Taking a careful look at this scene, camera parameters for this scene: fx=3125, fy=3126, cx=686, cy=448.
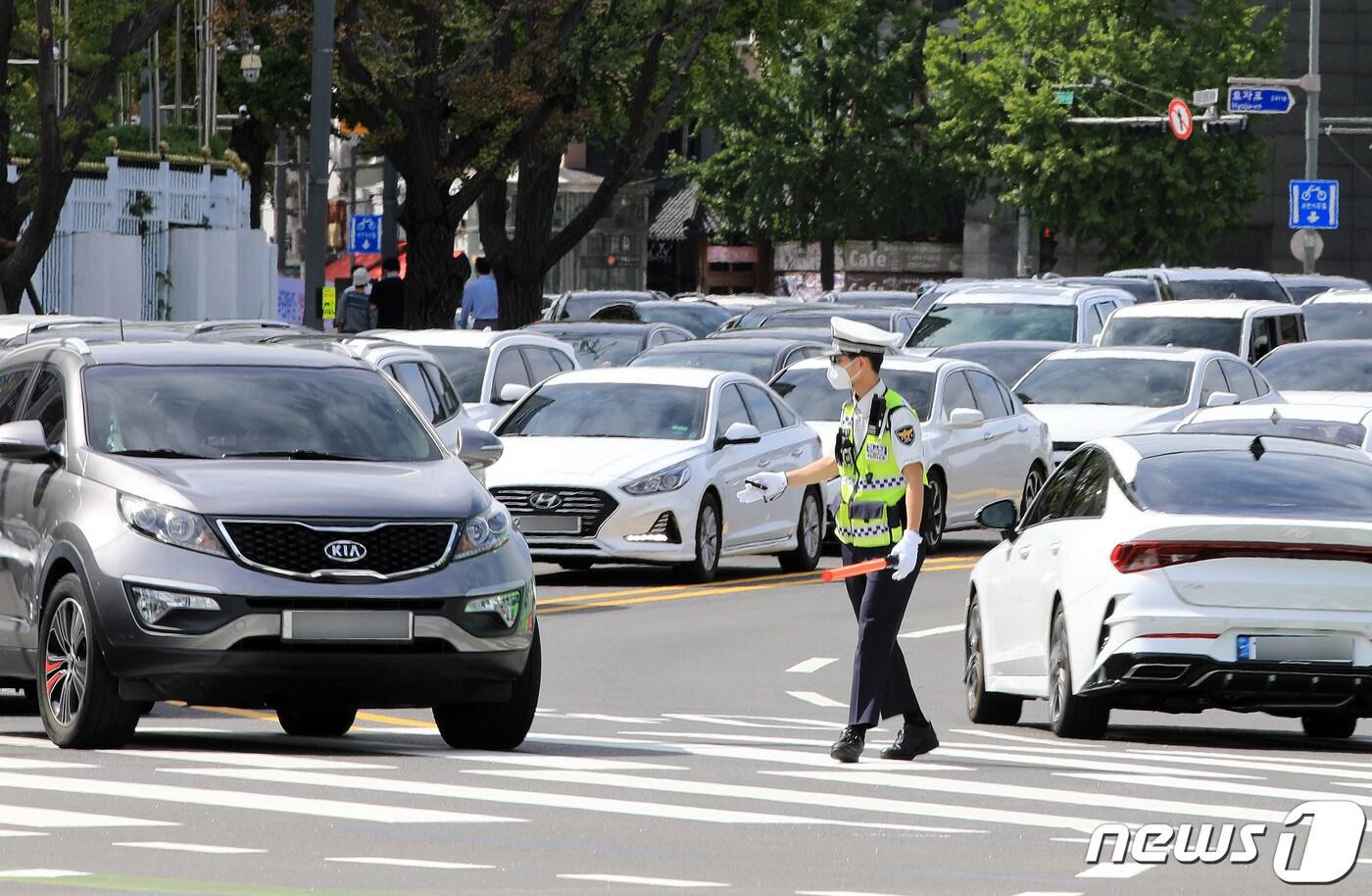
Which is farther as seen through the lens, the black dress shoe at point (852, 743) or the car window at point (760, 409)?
the car window at point (760, 409)

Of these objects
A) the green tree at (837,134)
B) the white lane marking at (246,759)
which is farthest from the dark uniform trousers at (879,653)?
the green tree at (837,134)

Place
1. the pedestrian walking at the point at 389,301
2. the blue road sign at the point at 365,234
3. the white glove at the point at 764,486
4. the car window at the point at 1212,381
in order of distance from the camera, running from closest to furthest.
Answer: the white glove at the point at 764,486
the car window at the point at 1212,381
the pedestrian walking at the point at 389,301
the blue road sign at the point at 365,234

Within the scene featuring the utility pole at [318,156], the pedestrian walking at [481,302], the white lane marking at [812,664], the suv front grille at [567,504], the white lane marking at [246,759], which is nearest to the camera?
the white lane marking at [246,759]

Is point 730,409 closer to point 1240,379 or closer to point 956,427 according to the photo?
point 956,427

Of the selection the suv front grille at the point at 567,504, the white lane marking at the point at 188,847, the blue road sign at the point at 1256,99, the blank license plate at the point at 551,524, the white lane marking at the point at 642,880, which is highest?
the blue road sign at the point at 1256,99

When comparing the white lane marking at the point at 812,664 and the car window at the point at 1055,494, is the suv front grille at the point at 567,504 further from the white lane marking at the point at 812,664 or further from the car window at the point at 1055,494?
the car window at the point at 1055,494

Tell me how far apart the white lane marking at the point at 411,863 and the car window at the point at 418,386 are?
14.6 m

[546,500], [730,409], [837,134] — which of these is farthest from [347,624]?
[837,134]

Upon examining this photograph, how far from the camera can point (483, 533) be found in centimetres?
1178

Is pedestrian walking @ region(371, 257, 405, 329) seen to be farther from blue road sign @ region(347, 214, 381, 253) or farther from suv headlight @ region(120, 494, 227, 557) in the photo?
suv headlight @ region(120, 494, 227, 557)

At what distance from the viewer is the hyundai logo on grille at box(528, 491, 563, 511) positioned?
72.8ft

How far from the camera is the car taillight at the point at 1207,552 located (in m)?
12.6

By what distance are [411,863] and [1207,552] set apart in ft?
16.5

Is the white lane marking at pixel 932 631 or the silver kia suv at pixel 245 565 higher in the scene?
the silver kia suv at pixel 245 565
